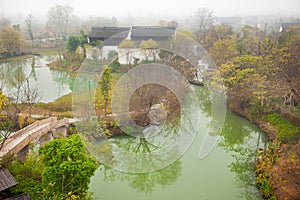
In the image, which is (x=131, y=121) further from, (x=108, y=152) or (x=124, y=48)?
(x=124, y=48)

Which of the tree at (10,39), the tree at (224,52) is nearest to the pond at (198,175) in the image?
the tree at (224,52)

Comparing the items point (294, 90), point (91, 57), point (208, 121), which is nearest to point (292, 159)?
point (294, 90)

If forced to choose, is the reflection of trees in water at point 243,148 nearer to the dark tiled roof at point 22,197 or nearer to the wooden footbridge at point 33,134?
the dark tiled roof at point 22,197

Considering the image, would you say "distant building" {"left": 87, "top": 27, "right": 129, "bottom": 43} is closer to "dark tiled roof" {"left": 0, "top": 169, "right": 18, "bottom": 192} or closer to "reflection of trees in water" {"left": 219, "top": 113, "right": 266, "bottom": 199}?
"reflection of trees in water" {"left": 219, "top": 113, "right": 266, "bottom": 199}

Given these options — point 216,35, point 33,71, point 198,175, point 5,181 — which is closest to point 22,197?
point 5,181

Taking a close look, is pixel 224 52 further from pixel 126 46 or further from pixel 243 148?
pixel 126 46

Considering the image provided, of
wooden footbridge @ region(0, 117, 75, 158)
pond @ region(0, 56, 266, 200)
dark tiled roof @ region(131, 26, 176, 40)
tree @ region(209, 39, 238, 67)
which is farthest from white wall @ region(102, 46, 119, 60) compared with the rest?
pond @ region(0, 56, 266, 200)

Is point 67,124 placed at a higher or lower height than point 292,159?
lower
